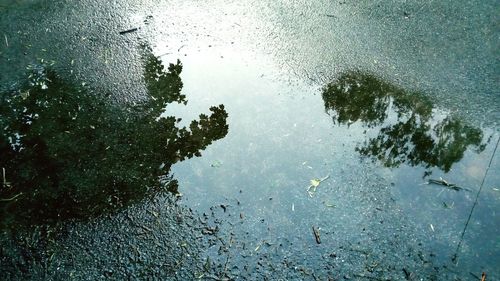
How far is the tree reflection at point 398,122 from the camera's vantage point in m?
3.27

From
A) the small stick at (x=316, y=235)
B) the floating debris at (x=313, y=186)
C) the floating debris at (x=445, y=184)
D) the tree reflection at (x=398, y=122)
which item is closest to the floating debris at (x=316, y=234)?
the small stick at (x=316, y=235)

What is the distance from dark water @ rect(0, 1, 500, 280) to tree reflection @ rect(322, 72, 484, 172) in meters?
0.02

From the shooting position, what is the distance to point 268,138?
340 centimetres

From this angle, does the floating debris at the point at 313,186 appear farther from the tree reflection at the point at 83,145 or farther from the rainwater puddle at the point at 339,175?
the tree reflection at the point at 83,145

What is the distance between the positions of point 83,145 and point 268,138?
5.36ft

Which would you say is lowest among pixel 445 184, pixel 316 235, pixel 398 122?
pixel 316 235

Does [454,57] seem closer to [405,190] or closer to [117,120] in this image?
[405,190]

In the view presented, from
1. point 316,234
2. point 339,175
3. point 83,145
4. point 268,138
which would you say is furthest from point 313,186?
point 83,145

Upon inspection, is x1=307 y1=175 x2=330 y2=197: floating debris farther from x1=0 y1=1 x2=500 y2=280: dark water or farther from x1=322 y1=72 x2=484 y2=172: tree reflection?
x1=322 y1=72 x2=484 y2=172: tree reflection

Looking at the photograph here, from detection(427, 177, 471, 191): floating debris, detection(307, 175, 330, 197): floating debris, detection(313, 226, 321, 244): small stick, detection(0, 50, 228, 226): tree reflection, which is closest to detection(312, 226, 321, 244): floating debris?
detection(313, 226, 321, 244): small stick

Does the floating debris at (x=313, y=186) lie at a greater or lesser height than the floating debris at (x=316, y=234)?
greater

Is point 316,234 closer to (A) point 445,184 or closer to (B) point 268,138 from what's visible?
(B) point 268,138

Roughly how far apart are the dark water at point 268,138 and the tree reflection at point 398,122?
16 mm

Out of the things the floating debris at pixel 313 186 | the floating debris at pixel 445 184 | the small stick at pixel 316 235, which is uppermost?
the floating debris at pixel 445 184
